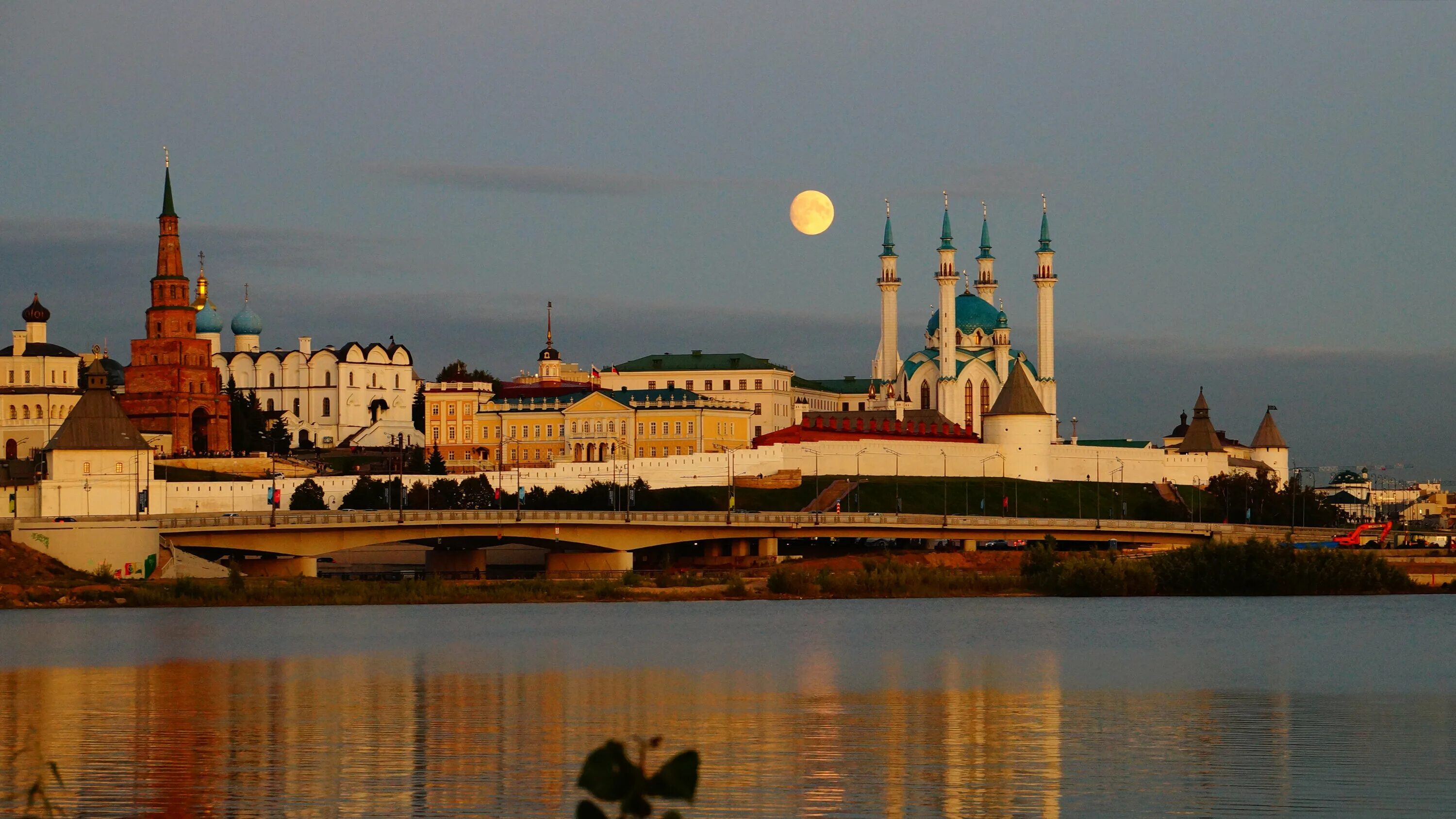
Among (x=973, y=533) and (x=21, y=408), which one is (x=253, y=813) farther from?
(x=21, y=408)

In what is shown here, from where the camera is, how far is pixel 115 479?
78000mm

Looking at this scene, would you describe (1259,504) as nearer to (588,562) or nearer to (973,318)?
(973,318)

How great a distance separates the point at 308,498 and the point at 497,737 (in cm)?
6308

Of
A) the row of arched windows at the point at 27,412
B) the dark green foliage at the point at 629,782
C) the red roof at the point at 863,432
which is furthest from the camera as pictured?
the row of arched windows at the point at 27,412

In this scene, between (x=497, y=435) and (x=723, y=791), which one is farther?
(x=497, y=435)

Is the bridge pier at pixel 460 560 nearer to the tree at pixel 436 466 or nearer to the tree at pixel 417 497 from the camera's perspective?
→ the tree at pixel 417 497

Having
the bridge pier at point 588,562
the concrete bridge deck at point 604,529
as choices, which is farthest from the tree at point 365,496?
the bridge pier at point 588,562

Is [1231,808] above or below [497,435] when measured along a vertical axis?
below

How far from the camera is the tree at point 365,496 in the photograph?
291ft

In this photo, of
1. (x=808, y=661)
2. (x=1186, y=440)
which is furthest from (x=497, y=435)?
(x=808, y=661)

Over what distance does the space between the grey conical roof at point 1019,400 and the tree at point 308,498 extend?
37261mm

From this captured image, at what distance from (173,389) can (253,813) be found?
90266 mm

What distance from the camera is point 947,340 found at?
128500mm

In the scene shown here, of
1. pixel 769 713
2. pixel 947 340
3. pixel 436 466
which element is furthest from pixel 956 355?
pixel 769 713
